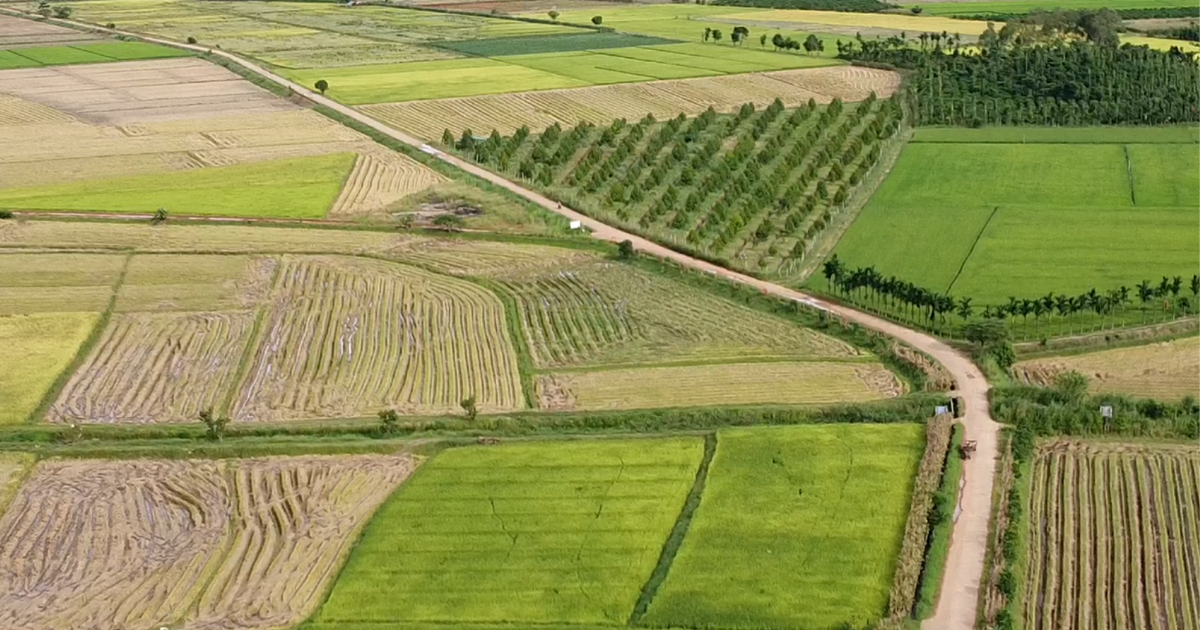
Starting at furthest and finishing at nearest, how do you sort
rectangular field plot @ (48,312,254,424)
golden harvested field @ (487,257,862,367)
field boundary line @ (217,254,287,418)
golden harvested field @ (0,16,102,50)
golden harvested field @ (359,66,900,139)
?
golden harvested field @ (0,16,102,50) < golden harvested field @ (359,66,900,139) < golden harvested field @ (487,257,862,367) < field boundary line @ (217,254,287,418) < rectangular field plot @ (48,312,254,424)

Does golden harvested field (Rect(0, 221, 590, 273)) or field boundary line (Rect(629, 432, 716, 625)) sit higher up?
field boundary line (Rect(629, 432, 716, 625))

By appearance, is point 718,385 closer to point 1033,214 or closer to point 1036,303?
point 1036,303

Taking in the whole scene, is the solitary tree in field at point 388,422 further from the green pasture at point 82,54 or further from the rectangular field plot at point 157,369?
the green pasture at point 82,54

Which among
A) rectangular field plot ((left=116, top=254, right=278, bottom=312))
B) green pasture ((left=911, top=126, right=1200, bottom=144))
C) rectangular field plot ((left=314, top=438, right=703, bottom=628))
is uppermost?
rectangular field plot ((left=314, top=438, right=703, bottom=628))

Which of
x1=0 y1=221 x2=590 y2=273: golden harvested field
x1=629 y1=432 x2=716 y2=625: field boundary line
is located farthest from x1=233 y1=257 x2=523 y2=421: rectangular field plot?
x1=629 y1=432 x2=716 y2=625: field boundary line

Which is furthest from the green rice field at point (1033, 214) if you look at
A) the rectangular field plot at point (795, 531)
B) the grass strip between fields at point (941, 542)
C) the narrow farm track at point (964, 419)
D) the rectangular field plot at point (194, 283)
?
the rectangular field plot at point (194, 283)

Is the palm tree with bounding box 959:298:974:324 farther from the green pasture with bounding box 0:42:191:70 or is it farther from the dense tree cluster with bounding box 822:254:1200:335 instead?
the green pasture with bounding box 0:42:191:70

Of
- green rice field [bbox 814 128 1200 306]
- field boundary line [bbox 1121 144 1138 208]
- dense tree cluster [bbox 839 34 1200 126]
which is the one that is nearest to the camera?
green rice field [bbox 814 128 1200 306]
